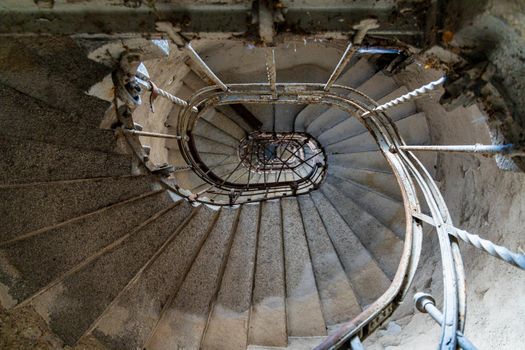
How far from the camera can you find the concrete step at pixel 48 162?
5.09 feet

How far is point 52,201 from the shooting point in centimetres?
174

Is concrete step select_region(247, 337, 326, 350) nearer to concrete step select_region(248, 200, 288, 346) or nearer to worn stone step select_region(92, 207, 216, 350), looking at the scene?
concrete step select_region(248, 200, 288, 346)

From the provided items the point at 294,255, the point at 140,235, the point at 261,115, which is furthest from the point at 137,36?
the point at 261,115

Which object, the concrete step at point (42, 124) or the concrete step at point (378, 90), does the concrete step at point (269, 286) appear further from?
the concrete step at point (42, 124)

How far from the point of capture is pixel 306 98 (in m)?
2.61

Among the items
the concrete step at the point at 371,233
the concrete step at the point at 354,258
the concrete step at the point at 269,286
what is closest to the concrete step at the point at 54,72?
the concrete step at the point at 269,286

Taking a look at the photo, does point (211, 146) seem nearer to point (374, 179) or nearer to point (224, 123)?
point (224, 123)

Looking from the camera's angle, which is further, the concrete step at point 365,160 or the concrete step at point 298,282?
the concrete step at point 365,160

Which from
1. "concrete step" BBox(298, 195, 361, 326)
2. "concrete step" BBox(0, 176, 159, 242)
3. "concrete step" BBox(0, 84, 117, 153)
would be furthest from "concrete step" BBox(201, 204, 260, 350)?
"concrete step" BBox(0, 84, 117, 153)

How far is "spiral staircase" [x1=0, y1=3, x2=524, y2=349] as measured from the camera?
5.35 ft

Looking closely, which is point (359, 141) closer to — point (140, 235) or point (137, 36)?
point (140, 235)

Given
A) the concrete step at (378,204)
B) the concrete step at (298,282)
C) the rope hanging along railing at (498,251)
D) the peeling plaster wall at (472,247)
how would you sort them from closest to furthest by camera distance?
the rope hanging along railing at (498,251) < the peeling plaster wall at (472,247) < the concrete step at (298,282) < the concrete step at (378,204)

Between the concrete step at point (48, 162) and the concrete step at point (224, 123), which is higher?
the concrete step at point (224, 123)

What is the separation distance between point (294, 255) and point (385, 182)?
1.36 meters
